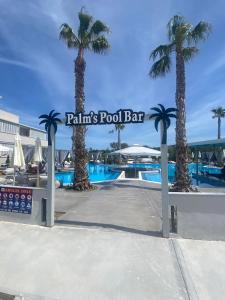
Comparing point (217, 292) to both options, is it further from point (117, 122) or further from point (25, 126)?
point (25, 126)

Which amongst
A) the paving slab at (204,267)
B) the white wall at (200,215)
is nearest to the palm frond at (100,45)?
the white wall at (200,215)

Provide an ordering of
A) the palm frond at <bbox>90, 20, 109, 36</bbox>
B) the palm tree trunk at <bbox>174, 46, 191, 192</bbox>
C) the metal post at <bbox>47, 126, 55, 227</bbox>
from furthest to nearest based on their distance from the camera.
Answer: the palm frond at <bbox>90, 20, 109, 36</bbox>, the palm tree trunk at <bbox>174, 46, 191, 192</bbox>, the metal post at <bbox>47, 126, 55, 227</bbox>

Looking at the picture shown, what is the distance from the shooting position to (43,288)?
425 centimetres

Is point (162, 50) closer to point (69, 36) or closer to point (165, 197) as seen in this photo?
point (69, 36)

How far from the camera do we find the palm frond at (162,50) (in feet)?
47.8

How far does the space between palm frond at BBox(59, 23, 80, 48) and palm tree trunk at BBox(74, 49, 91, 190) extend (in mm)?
463

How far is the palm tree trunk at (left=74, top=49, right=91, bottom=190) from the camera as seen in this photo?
14477 mm

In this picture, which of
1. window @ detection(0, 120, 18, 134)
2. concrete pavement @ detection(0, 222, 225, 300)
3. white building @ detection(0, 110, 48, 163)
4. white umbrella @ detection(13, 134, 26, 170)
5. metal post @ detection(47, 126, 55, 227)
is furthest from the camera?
window @ detection(0, 120, 18, 134)

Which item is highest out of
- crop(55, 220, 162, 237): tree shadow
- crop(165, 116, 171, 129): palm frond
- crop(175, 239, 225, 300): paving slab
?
crop(165, 116, 171, 129): palm frond

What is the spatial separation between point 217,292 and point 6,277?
334 cm

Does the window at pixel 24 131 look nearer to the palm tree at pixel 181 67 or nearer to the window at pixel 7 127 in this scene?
the window at pixel 7 127

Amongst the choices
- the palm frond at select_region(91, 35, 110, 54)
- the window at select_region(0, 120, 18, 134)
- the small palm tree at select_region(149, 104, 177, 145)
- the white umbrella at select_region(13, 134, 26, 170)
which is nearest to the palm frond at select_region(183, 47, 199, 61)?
the palm frond at select_region(91, 35, 110, 54)

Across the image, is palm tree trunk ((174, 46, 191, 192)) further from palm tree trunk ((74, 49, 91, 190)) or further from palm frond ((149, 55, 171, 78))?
palm tree trunk ((74, 49, 91, 190))

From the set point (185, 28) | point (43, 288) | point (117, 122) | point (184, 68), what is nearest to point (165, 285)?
point (43, 288)
